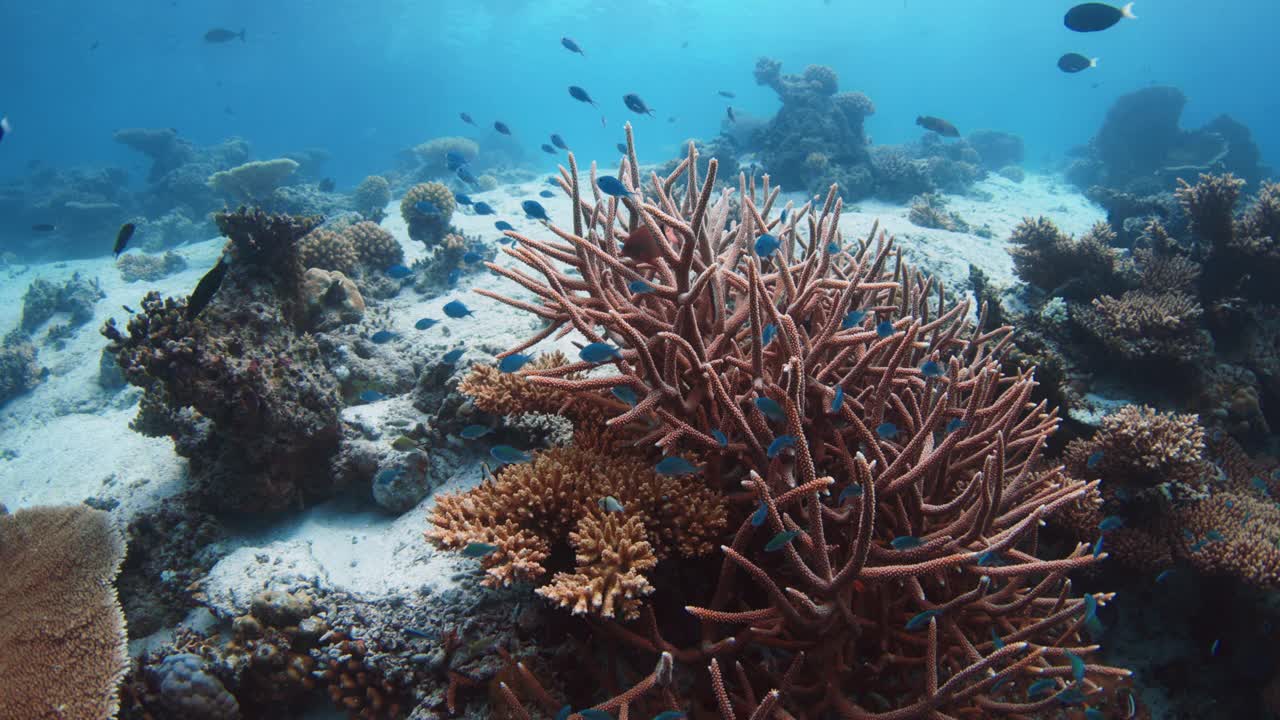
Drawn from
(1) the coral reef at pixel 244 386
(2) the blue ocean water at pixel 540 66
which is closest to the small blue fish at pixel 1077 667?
(1) the coral reef at pixel 244 386

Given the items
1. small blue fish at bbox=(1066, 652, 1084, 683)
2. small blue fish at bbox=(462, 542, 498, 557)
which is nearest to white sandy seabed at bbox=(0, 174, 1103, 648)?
small blue fish at bbox=(462, 542, 498, 557)

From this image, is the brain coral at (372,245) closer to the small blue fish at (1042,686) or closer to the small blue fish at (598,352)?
the small blue fish at (598,352)

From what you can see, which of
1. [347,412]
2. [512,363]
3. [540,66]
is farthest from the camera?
[540,66]

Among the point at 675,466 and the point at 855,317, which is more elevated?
the point at 855,317

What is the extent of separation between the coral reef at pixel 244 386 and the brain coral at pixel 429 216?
6116mm

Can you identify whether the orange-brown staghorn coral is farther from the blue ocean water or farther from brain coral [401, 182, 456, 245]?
the blue ocean water

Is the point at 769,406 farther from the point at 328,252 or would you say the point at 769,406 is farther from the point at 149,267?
the point at 149,267

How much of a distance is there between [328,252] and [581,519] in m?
7.04

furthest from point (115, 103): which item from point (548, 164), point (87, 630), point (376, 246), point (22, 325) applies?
point (87, 630)

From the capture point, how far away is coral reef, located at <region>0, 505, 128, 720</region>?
9.56ft

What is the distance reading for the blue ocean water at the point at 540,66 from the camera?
56.1 m

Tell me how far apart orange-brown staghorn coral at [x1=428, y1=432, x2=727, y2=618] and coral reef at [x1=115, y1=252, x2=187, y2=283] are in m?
17.3

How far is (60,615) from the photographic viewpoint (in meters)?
3.18

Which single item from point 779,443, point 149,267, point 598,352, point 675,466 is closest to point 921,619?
point 779,443
